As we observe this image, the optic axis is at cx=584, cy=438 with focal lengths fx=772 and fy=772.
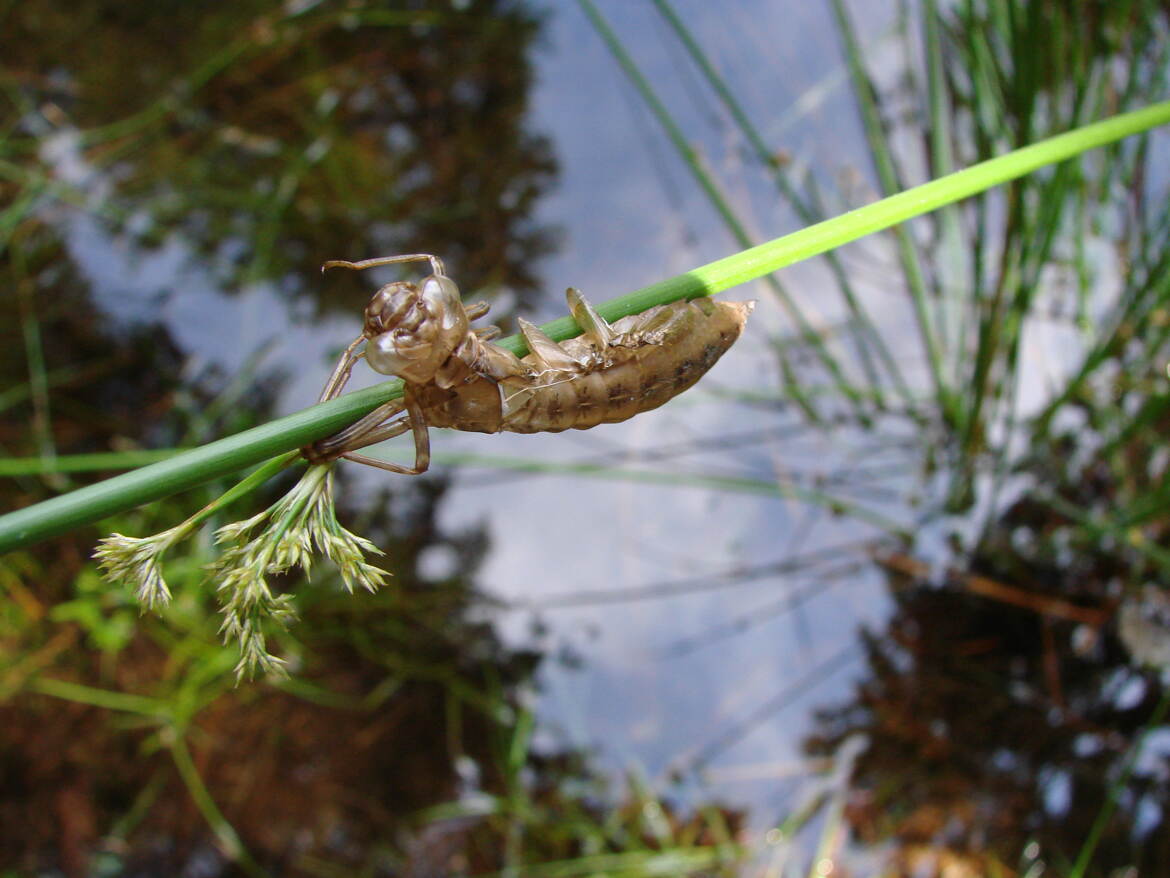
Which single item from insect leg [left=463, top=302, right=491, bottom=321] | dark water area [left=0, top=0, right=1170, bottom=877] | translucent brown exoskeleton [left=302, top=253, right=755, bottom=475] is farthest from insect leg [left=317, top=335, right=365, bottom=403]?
dark water area [left=0, top=0, right=1170, bottom=877]

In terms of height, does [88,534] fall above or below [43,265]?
below

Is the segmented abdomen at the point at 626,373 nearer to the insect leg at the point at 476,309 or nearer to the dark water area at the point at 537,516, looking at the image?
the insect leg at the point at 476,309

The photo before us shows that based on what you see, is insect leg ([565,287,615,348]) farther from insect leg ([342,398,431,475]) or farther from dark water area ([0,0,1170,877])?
dark water area ([0,0,1170,877])

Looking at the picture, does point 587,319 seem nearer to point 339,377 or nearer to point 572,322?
point 572,322

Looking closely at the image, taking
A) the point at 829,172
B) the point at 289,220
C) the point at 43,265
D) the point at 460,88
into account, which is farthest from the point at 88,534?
the point at 829,172

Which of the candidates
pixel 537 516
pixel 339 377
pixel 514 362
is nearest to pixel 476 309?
pixel 514 362

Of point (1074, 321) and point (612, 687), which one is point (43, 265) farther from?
point (1074, 321)
